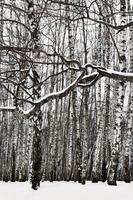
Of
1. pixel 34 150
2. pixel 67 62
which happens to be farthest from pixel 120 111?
pixel 67 62

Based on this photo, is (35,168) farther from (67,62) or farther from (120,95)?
(67,62)

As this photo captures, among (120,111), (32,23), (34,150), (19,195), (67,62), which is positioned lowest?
(19,195)

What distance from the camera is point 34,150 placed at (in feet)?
43.4

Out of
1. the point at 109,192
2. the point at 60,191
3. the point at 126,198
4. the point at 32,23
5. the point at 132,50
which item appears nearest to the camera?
the point at 126,198

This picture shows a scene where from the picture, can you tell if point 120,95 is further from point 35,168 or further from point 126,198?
point 126,198

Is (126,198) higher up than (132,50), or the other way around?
(132,50)

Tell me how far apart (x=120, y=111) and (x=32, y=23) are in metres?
4.04

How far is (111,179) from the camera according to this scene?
42.3 feet

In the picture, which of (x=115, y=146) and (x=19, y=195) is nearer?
(x=19, y=195)

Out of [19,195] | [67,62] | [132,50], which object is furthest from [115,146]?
[67,62]

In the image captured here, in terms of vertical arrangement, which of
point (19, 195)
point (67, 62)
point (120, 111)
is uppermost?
point (67, 62)

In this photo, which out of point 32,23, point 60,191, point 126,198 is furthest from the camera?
point 32,23

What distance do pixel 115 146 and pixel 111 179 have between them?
41.4 inches

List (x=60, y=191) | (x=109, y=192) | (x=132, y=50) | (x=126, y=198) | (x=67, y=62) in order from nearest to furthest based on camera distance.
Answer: (x=67, y=62) < (x=126, y=198) < (x=109, y=192) < (x=60, y=191) < (x=132, y=50)
